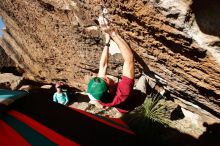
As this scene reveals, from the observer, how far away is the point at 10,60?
10.2m

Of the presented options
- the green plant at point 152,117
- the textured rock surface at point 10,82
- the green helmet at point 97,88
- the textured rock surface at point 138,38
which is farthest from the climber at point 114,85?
the textured rock surface at point 10,82

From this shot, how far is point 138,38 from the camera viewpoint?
11.5 feet

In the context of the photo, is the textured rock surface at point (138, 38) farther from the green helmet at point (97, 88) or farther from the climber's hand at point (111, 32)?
the green helmet at point (97, 88)

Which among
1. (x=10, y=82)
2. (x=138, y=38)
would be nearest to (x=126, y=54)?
(x=138, y=38)

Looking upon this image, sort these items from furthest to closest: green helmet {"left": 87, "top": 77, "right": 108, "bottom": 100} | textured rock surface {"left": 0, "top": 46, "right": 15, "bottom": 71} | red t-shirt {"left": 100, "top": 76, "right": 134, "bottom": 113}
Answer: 1. textured rock surface {"left": 0, "top": 46, "right": 15, "bottom": 71}
2. red t-shirt {"left": 100, "top": 76, "right": 134, "bottom": 113}
3. green helmet {"left": 87, "top": 77, "right": 108, "bottom": 100}

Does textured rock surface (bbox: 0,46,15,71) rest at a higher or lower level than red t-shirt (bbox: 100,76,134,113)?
lower

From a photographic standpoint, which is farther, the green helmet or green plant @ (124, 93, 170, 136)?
green plant @ (124, 93, 170, 136)

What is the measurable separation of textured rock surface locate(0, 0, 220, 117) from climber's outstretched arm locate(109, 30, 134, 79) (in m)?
0.10

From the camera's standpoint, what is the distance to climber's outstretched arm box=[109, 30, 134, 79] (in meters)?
3.52

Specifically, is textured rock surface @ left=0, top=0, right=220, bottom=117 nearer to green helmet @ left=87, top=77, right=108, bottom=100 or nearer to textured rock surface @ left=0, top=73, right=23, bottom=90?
green helmet @ left=87, top=77, right=108, bottom=100

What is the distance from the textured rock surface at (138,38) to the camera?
7.89ft

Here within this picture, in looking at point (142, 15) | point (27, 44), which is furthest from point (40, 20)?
point (142, 15)

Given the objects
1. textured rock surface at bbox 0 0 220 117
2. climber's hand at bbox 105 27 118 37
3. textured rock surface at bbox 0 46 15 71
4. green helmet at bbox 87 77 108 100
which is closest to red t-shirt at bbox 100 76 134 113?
green helmet at bbox 87 77 108 100

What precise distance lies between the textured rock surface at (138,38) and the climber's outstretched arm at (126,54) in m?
0.10
